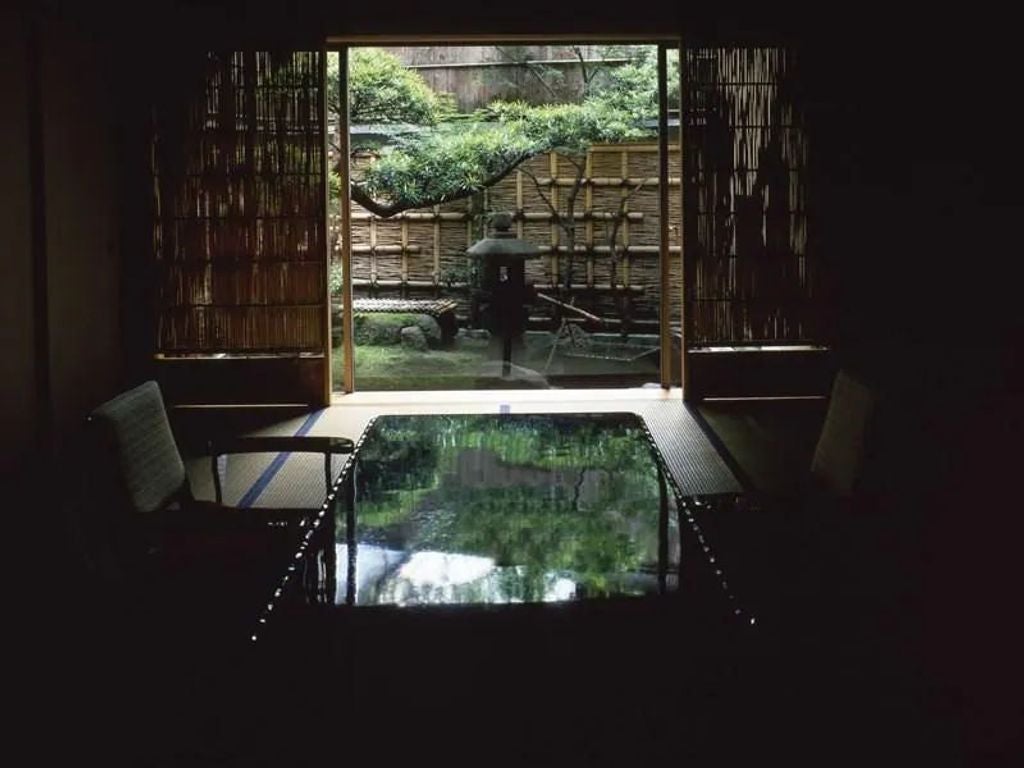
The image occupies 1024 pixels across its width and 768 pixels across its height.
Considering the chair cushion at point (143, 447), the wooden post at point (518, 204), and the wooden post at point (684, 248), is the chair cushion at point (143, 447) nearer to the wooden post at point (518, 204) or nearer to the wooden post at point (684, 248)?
the wooden post at point (684, 248)

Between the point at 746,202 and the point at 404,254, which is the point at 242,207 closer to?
the point at 746,202

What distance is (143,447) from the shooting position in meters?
2.60

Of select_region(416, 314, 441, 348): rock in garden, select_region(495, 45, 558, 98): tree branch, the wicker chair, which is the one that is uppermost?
select_region(495, 45, 558, 98): tree branch

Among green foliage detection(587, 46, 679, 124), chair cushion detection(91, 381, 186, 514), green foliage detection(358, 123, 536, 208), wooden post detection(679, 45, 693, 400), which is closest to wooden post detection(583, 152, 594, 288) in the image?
green foliage detection(587, 46, 679, 124)

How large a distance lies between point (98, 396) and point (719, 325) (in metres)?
3.09

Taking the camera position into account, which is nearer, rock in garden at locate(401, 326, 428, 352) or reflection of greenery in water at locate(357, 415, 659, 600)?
reflection of greenery in water at locate(357, 415, 659, 600)

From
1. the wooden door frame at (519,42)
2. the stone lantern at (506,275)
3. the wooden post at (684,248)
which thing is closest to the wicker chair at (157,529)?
the wooden door frame at (519,42)

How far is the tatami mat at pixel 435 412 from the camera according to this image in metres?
4.30

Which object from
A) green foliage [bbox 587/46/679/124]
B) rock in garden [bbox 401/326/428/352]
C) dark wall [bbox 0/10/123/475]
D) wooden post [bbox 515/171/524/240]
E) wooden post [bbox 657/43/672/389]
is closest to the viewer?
dark wall [bbox 0/10/123/475]

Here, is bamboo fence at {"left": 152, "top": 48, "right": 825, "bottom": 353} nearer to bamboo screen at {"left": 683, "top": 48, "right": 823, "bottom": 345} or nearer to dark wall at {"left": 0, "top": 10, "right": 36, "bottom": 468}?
bamboo screen at {"left": 683, "top": 48, "right": 823, "bottom": 345}

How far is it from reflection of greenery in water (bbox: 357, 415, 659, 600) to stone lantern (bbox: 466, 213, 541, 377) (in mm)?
4723

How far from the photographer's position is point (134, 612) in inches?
79.9

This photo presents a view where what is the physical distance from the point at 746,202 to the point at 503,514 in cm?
421

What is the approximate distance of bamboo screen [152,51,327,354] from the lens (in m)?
6.02
